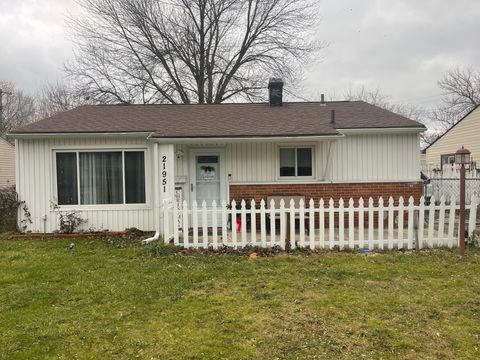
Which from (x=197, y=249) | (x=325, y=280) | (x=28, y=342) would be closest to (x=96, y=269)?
(x=197, y=249)

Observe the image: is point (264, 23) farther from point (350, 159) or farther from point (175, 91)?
point (350, 159)

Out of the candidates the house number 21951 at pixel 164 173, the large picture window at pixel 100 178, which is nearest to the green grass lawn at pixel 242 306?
Result: the house number 21951 at pixel 164 173

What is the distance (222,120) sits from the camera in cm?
1101

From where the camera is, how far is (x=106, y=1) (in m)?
24.9

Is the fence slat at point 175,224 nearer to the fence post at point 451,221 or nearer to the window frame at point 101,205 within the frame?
the window frame at point 101,205

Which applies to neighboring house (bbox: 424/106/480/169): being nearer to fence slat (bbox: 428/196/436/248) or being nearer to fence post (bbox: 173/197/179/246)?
fence slat (bbox: 428/196/436/248)

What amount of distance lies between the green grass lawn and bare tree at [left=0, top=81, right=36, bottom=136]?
3741 cm

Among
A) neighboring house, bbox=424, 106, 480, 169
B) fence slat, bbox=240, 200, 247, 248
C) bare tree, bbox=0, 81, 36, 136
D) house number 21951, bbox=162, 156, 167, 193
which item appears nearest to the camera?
fence slat, bbox=240, 200, 247, 248

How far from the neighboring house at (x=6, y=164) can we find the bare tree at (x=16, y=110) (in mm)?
14931

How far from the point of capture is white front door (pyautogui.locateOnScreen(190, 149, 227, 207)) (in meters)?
10.6

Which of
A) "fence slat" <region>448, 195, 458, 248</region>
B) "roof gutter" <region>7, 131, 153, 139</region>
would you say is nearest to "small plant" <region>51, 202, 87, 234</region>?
"roof gutter" <region>7, 131, 153, 139</region>

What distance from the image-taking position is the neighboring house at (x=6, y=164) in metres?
24.2

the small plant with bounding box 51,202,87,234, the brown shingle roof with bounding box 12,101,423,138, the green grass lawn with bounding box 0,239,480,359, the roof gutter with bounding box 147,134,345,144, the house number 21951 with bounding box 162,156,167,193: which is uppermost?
the brown shingle roof with bounding box 12,101,423,138

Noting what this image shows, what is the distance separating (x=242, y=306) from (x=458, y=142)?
2189cm
